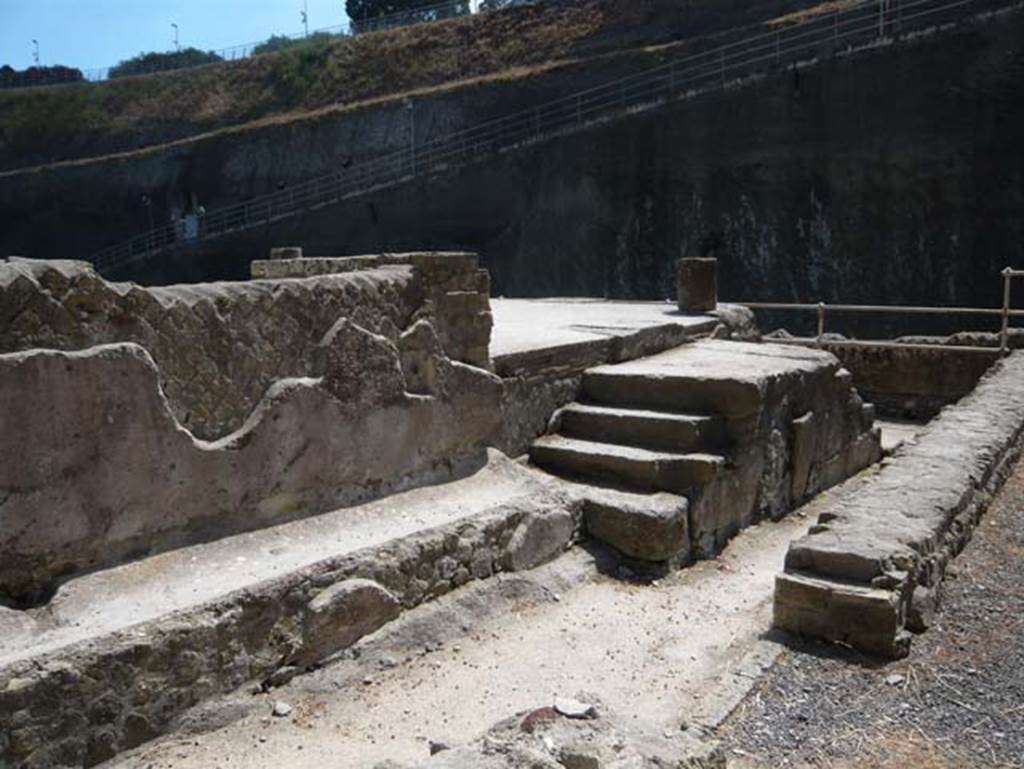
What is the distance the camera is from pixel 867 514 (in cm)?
485

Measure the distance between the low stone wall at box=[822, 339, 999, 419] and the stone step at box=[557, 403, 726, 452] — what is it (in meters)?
6.58

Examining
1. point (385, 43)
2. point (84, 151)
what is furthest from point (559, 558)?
point (84, 151)

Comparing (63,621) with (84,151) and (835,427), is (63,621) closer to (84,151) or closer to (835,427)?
(835,427)

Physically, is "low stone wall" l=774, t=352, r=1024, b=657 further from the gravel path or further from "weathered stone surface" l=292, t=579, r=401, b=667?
"weathered stone surface" l=292, t=579, r=401, b=667

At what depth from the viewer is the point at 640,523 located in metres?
5.56

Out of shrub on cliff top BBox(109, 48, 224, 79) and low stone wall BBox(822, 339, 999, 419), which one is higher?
shrub on cliff top BBox(109, 48, 224, 79)

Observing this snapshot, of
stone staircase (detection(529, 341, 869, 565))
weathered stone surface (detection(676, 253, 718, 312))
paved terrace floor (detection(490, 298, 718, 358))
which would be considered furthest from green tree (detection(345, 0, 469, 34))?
stone staircase (detection(529, 341, 869, 565))

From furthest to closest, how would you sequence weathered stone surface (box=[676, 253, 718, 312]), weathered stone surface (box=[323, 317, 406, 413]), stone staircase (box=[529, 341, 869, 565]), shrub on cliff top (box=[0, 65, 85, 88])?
1. shrub on cliff top (box=[0, 65, 85, 88])
2. weathered stone surface (box=[676, 253, 718, 312])
3. stone staircase (box=[529, 341, 869, 565])
4. weathered stone surface (box=[323, 317, 406, 413])

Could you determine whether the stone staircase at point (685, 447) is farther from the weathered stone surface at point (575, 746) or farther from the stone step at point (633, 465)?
the weathered stone surface at point (575, 746)

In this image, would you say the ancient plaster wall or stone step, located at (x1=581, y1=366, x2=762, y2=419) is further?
stone step, located at (x1=581, y1=366, x2=762, y2=419)

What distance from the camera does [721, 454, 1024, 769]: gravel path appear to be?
10.7ft

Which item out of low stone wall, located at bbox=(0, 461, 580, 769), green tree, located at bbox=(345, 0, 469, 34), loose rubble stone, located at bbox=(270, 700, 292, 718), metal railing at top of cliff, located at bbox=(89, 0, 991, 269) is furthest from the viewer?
green tree, located at bbox=(345, 0, 469, 34)

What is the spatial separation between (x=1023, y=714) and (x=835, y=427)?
4.77 meters

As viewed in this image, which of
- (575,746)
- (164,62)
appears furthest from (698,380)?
(164,62)
